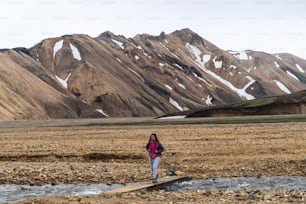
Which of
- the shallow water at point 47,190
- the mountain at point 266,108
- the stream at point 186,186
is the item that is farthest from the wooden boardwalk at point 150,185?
the mountain at point 266,108

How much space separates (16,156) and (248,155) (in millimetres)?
16426

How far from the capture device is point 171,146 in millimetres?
40656

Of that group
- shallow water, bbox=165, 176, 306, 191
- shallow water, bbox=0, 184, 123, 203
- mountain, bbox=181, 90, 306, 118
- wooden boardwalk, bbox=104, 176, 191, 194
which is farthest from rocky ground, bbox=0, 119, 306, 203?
mountain, bbox=181, 90, 306, 118

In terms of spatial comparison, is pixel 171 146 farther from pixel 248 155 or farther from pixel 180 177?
pixel 180 177

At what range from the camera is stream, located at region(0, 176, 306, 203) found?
21078 mm

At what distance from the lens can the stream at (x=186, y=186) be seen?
21078mm

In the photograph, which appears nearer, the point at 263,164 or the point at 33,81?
the point at 263,164

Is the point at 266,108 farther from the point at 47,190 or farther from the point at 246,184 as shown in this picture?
the point at 47,190

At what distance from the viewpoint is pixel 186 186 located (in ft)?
73.3

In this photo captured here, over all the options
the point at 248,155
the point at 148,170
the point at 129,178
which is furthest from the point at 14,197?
the point at 248,155

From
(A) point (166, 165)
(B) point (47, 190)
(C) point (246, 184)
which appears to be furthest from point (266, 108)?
(B) point (47, 190)

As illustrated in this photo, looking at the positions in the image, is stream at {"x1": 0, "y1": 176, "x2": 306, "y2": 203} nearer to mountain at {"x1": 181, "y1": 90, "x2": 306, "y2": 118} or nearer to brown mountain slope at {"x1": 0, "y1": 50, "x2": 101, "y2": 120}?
mountain at {"x1": 181, "y1": 90, "x2": 306, "y2": 118}

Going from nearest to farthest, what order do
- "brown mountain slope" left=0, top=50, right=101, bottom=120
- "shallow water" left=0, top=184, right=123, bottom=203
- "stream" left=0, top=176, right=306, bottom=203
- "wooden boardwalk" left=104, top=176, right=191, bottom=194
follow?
"wooden boardwalk" left=104, top=176, right=191, bottom=194 < "shallow water" left=0, top=184, right=123, bottom=203 < "stream" left=0, top=176, right=306, bottom=203 < "brown mountain slope" left=0, top=50, right=101, bottom=120

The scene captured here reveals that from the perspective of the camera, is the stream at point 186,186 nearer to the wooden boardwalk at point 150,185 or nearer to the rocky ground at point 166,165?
the wooden boardwalk at point 150,185
